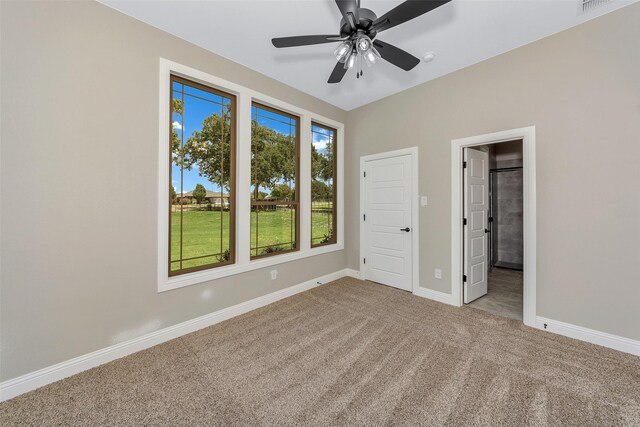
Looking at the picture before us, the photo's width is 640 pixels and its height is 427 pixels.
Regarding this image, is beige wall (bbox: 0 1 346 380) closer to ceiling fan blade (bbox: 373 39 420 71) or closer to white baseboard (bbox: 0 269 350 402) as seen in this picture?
white baseboard (bbox: 0 269 350 402)

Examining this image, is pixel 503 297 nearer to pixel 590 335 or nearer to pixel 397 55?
pixel 590 335

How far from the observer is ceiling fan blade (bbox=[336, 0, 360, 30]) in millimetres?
1602

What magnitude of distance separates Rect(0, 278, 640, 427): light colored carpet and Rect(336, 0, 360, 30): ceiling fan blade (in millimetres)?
2531

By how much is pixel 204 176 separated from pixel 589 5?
4.07 metres

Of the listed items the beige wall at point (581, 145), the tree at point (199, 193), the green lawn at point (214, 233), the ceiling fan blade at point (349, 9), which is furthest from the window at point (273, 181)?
the beige wall at point (581, 145)

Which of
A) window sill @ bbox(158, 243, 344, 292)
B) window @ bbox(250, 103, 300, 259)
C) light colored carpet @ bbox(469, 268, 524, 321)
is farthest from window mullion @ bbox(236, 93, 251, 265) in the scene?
light colored carpet @ bbox(469, 268, 524, 321)

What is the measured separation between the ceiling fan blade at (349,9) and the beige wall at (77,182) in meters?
1.80

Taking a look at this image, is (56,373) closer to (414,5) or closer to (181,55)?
(181,55)

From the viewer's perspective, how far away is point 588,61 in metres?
2.35

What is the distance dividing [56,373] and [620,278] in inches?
184

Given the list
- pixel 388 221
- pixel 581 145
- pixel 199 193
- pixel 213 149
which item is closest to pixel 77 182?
pixel 199 193

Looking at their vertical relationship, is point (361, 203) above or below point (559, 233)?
above

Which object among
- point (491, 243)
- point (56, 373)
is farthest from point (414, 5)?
point (491, 243)

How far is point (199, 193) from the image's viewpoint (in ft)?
10.1
